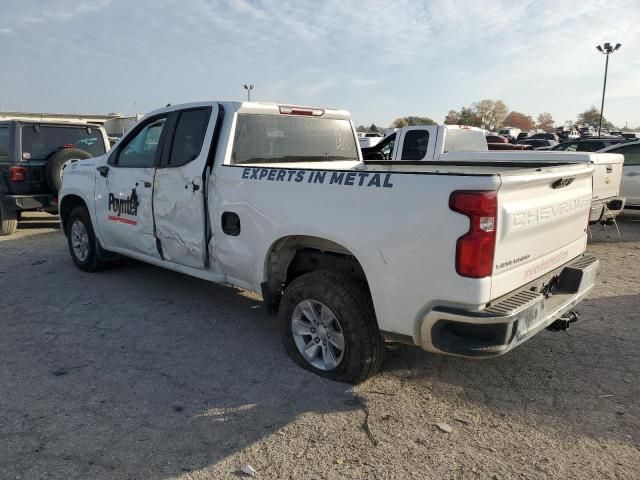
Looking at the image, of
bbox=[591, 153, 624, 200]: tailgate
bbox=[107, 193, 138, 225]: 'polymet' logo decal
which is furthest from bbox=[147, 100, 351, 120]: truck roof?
bbox=[591, 153, 624, 200]: tailgate

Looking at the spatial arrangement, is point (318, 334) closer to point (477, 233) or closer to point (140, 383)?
point (140, 383)

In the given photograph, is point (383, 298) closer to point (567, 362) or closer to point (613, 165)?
point (567, 362)

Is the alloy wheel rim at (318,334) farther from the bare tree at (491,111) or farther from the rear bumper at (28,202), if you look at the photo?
the bare tree at (491,111)

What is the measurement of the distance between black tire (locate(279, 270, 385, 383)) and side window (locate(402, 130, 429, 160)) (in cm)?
611

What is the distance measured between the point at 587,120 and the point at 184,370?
117 m

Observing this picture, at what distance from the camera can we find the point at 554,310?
329cm

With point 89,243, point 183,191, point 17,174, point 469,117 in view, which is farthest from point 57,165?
point 469,117

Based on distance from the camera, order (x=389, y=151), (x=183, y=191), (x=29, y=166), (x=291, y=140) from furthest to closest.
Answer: (x=389, y=151) < (x=29, y=166) < (x=291, y=140) < (x=183, y=191)

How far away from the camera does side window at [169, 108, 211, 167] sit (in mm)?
4512

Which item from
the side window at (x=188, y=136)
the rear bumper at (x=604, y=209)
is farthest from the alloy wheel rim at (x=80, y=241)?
the rear bumper at (x=604, y=209)

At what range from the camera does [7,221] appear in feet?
29.2

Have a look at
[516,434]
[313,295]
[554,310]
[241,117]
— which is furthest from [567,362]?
[241,117]

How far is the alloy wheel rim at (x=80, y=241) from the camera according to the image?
637 cm

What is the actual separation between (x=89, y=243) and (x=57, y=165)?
3270 mm
